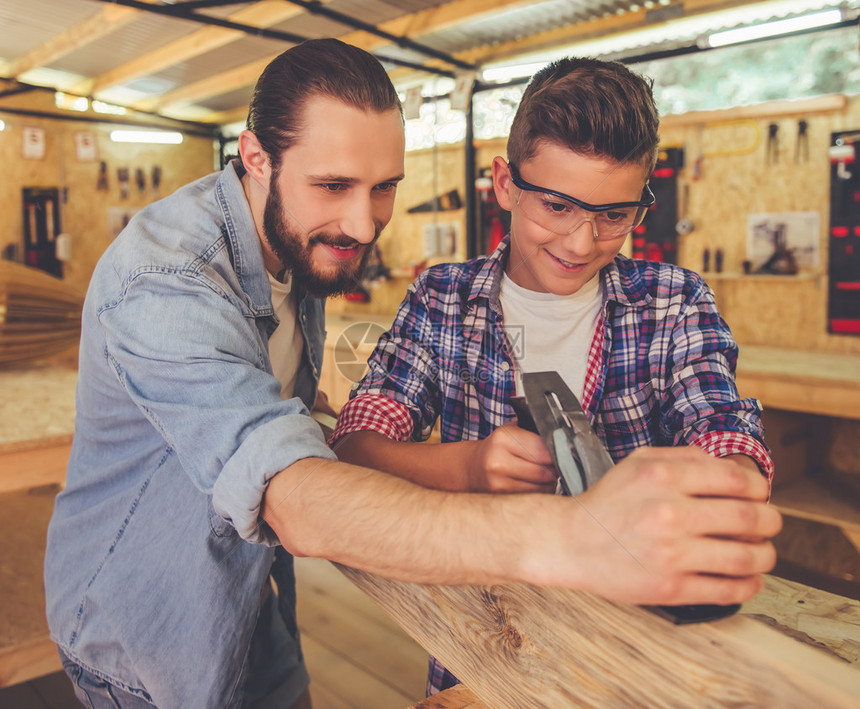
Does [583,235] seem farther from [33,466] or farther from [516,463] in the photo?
[33,466]

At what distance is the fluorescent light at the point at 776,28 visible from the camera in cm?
272

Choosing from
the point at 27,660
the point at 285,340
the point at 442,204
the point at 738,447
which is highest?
the point at 442,204

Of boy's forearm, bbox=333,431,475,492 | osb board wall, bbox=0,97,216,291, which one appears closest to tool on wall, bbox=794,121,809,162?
boy's forearm, bbox=333,431,475,492

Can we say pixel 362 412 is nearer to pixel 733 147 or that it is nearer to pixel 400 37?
pixel 733 147

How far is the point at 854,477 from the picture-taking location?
281 centimetres

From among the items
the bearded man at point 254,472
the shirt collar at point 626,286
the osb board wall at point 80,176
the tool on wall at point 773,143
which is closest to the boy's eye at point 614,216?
the shirt collar at point 626,286

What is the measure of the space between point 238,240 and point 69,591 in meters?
0.61

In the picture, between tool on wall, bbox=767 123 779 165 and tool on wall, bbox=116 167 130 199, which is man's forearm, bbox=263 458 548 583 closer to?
tool on wall, bbox=767 123 779 165

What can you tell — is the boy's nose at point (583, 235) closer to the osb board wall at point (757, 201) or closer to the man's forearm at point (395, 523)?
the man's forearm at point (395, 523)

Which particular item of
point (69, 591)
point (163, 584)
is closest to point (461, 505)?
point (163, 584)

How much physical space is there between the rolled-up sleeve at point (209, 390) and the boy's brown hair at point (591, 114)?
21.2 inches

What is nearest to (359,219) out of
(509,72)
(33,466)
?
(33,466)

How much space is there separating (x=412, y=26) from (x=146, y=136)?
3.02 metres

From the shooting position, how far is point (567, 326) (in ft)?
3.62
